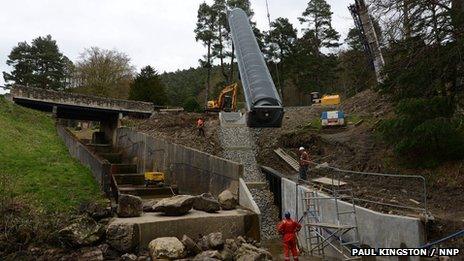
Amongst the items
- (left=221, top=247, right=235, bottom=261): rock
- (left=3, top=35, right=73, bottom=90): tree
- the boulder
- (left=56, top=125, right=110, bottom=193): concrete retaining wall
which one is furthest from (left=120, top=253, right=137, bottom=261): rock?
(left=3, top=35, right=73, bottom=90): tree

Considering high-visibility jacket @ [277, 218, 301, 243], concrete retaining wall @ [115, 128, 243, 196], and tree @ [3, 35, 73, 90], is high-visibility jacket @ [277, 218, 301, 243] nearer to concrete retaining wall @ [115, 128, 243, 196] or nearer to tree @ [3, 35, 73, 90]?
concrete retaining wall @ [115, 128, 243, 196]

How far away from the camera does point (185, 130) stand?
2669 cm

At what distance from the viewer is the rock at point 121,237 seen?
37.5 feet

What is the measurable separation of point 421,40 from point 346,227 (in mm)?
7150

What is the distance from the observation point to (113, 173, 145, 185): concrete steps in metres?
20.6

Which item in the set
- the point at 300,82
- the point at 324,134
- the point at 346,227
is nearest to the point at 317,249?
the point at 346,227

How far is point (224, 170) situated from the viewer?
1697 centimetres

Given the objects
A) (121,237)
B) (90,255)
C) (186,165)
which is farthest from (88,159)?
(90,255)

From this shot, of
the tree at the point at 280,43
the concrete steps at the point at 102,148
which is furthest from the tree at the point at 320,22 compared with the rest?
the concrete steps at the point at 102,148

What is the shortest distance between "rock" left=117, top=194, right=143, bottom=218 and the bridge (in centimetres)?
2019

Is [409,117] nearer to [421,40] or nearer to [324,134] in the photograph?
[421,40]

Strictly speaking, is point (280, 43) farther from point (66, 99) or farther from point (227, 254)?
point (227, 254)

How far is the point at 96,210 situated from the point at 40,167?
649 cm

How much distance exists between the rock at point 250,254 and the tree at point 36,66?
167ft
